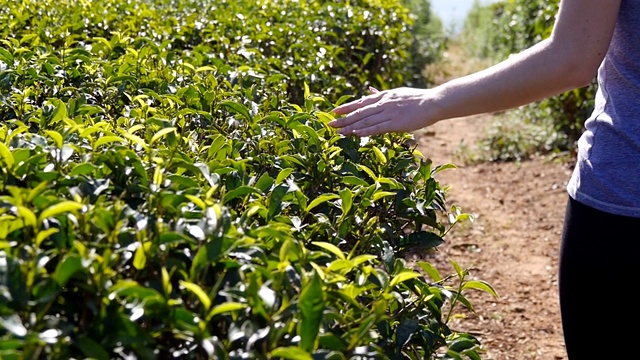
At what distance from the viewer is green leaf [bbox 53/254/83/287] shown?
138 centimetres

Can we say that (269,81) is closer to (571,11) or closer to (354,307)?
(571,11)

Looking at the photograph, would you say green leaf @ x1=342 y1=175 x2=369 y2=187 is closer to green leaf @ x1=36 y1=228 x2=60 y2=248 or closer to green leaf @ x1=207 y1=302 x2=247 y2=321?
green leaf @ x1=207 y1=302 x2=247 y2=321

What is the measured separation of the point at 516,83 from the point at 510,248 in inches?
143

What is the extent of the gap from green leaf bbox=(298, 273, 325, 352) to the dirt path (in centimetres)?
300

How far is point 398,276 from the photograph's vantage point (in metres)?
1.81

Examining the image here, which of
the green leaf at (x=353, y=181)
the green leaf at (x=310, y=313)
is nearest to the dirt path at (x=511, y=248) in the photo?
the green leaf at (x=353, y=181)

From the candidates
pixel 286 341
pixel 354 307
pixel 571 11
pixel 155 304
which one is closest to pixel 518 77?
pixel 571 11

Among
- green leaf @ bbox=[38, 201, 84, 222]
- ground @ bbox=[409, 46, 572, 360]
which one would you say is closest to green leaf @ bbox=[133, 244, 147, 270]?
green leaf @ bbox=[38, 201, 84, 222]

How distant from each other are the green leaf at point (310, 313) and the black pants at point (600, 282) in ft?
3.40

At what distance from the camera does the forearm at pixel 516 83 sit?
210cm

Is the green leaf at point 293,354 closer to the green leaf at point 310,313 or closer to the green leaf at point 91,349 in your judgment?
the green leaf at point 310,313

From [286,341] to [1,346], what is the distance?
0.50 m

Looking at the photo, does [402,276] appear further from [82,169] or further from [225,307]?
[82,169]

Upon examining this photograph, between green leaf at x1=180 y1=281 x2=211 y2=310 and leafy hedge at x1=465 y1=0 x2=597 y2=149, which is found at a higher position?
green leaf at x1=180 y1=281 x2=211 y2=310
